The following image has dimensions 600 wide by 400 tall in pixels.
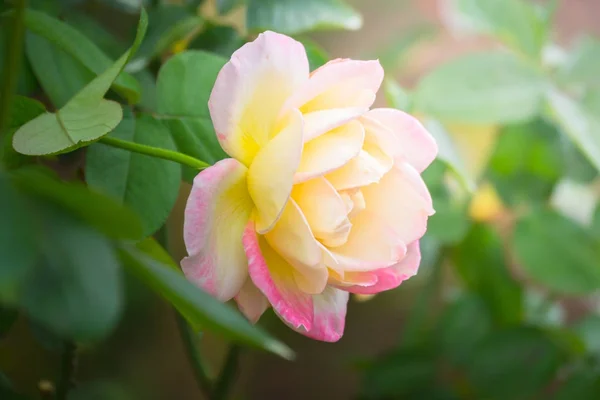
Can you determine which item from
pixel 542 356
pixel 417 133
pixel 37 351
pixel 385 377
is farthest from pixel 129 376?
pixel 417 133

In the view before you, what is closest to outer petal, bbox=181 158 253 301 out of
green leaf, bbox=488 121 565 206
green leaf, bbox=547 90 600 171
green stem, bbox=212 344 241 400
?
green stem, bbox=212 344 241 400

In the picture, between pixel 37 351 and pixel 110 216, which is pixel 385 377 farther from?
pixel 110 216

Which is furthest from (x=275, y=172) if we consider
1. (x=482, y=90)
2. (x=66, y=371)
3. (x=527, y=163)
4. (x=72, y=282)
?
(x=527, y=163)

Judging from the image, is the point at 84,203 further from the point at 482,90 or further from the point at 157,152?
the point at 482,90

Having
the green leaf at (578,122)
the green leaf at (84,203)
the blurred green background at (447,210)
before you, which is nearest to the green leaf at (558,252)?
the blurred green background at (447,210)

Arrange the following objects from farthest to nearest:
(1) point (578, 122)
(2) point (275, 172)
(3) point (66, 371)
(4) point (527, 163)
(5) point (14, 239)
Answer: (4) point (527, 163) < (1) point (578, 122) < (3) point (66, 371) < (2) point (275, 172) < (5) point (14, 239)

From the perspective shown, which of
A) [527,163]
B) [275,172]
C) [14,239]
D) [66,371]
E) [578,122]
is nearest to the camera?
[14,239]

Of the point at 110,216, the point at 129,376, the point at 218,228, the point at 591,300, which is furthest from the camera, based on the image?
the point at 591,300
